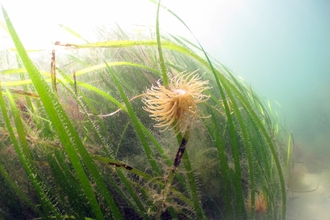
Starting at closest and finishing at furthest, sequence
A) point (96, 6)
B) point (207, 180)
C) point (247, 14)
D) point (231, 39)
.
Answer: point (207, 180), point (96, 6), point (247, 14), point (231, 39)

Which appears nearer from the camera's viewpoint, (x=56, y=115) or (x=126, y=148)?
(x=56, y=115)

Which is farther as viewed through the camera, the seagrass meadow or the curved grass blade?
the seagrass meadow

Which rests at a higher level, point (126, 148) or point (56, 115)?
point (56, 115)

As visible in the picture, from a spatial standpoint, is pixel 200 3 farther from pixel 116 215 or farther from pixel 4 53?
pixel 116 215

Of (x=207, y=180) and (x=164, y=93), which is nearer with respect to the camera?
(x=164, y=93)

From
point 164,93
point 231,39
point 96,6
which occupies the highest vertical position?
point 231,39

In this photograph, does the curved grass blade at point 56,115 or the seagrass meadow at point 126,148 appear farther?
the seagrass meadow at point 126,148

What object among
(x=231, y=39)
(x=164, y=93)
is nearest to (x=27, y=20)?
(x=164, y=93)

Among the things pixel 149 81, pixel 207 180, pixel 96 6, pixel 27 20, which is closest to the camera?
pixel 207 180
